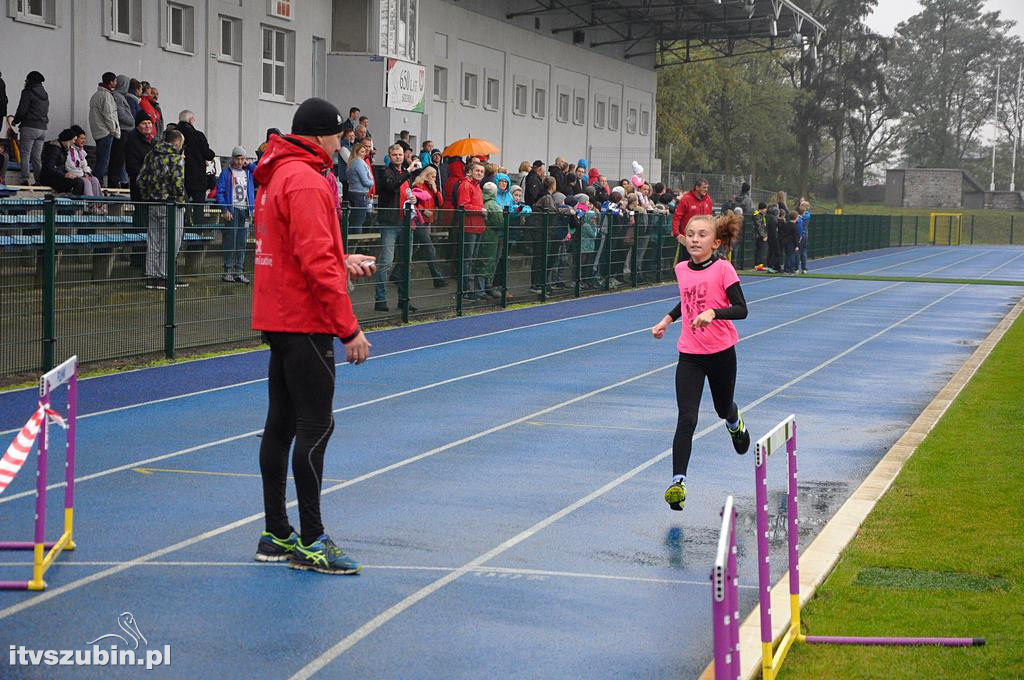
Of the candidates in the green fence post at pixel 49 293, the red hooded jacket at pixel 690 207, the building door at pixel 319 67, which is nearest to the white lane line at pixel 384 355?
the green fence post at pixel 49 293

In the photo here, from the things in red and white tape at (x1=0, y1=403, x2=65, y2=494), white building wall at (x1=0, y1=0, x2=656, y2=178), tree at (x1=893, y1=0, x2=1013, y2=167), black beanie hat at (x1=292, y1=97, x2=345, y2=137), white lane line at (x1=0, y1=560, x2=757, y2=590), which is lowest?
white lane line at (x1=0, y1=560, x2=757, y2=590)

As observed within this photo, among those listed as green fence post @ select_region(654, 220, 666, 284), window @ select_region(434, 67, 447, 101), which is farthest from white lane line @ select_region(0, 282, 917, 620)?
window @ select_region(434, 67, 447, 101)

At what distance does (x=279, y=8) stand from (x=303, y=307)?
26.4 m

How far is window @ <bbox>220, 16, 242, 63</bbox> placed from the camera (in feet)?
97.6

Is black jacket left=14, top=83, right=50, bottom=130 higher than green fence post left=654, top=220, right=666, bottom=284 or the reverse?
higher

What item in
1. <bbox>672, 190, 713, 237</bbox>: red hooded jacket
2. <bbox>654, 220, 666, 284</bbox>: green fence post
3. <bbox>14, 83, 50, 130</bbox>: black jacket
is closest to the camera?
<bbox>14, 83, 50, 130</bbox>: black jacket

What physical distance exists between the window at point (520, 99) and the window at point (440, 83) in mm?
5660

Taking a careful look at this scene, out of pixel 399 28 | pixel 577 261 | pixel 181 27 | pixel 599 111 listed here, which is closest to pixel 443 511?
pixel 577 261

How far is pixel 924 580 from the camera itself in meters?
6.84

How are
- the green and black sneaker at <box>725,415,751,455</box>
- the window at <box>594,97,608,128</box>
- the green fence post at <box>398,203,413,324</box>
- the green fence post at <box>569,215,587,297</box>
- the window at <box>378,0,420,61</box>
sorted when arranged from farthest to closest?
the window at <box>594,97,608,128</box> < the window at <box>378,0,420,61</box> < the green fence post at <box>569,215,587,297</box> < the green fence post at <box>398,203,413,324</box> < the green and black sneaker at <box>725,415,751,455</box>

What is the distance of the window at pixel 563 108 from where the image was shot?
51.1 m

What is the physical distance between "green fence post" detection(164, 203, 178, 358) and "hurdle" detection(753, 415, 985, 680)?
10.3 meters

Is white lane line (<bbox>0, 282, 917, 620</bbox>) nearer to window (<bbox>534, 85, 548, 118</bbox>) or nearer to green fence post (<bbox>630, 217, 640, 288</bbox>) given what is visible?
green fence post (<bbox>630, 217, 640, 288</bbox>)

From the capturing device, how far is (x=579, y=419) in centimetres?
1194
